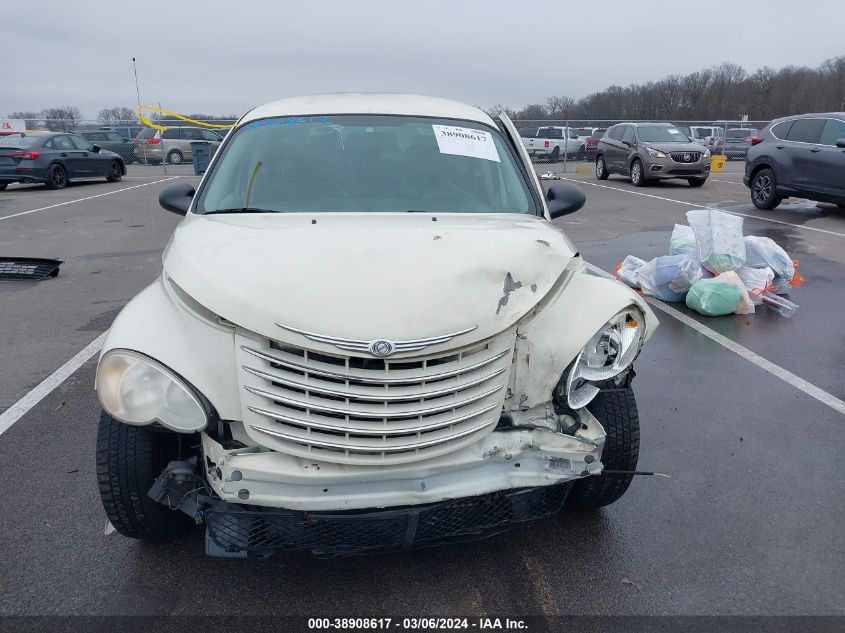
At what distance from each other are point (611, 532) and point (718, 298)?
13.1 ft

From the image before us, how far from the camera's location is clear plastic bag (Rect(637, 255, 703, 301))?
674 centimetres

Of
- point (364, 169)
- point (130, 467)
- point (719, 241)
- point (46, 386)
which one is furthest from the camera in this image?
point (719, 241)

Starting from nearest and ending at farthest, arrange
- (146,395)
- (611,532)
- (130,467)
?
1. (146,395)
2. (130,467)
3. (611,532)

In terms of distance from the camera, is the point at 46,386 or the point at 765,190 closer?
the point at 46,386

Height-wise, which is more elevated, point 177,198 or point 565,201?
point 565,201

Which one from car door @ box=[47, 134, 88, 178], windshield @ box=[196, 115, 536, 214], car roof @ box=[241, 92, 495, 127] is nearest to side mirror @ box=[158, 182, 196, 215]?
windshield @ box=[196, 115, 536, 214]

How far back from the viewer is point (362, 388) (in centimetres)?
225

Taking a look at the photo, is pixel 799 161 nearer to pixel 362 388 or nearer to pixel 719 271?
pixel 719 271

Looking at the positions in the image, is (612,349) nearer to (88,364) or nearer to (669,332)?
(669,332)

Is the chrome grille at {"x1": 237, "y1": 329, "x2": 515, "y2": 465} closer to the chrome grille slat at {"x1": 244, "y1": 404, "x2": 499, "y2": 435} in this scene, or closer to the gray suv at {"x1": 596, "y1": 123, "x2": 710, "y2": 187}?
the chrome grille slat at {"x1": 244, "y1": 404, "x2": 499, "y2": 435}

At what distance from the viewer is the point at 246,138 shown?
3883mm

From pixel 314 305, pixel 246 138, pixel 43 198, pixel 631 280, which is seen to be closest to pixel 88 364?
pixel 246 138

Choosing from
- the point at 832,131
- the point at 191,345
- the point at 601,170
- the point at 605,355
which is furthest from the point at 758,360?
the point at 601,170

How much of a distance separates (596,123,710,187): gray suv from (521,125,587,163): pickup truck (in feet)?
27.9
